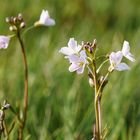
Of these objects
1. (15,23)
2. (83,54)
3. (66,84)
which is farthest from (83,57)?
(66,84)

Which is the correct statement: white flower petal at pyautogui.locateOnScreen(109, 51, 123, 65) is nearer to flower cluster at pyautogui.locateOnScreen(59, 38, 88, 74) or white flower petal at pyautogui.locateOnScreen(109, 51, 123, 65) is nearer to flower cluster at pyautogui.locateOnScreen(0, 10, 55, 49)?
flower cluster at pyautogui.locateOnScreen(59, 38, 88, 74)

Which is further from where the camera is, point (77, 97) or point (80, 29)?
point (80, 29)

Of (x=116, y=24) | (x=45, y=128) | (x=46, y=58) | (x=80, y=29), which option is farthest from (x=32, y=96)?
(x=116, y=24)

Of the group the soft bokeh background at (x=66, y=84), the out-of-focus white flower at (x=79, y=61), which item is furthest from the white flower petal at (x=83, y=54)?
the soft bokeh background at (x=66, y=84)

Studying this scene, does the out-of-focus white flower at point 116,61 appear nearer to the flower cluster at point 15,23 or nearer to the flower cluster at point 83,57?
the flower cluster at point 83,57

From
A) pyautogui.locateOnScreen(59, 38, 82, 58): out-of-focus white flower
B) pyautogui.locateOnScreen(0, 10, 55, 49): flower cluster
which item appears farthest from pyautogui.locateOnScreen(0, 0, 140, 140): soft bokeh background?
pyautogui.locateOnScreen(59, 38, 82, 58): out-of-focus white flower

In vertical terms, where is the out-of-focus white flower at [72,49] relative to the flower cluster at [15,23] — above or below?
below

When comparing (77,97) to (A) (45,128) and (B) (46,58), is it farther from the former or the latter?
(B) (46,58)
